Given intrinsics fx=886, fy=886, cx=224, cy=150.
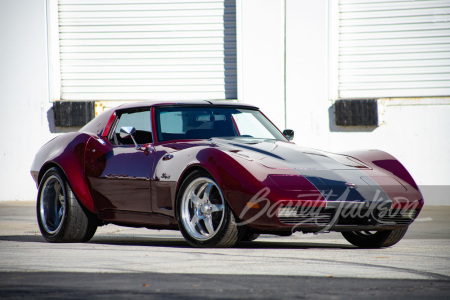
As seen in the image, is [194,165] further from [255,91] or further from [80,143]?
[255,91]

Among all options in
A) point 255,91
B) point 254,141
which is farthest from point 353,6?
point 254,141

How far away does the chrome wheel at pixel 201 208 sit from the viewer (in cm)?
709

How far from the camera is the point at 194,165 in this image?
715cm

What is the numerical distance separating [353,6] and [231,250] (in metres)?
8.80

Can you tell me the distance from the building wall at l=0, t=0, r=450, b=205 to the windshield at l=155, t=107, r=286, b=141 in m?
6.55

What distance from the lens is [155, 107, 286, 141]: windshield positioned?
25.7ft

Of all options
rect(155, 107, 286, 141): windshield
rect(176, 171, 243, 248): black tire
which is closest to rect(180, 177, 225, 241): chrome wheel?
rect(176, 171, 243, 248): black tire

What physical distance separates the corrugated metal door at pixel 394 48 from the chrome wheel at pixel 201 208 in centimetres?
804

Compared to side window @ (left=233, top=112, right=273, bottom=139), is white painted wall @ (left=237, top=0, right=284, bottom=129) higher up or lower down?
higher up

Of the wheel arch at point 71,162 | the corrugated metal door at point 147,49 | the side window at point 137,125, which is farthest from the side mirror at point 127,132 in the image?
the corrugated metal door at point 147,49

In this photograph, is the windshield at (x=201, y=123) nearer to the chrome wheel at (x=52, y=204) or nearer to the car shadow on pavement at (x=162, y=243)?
the car shadow on pavement at (x=162, y=243)

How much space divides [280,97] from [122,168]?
7270mm

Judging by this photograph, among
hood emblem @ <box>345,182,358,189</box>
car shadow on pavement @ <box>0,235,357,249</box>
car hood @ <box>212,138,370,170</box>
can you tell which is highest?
car hood @ <box>212,138,370,170</box>

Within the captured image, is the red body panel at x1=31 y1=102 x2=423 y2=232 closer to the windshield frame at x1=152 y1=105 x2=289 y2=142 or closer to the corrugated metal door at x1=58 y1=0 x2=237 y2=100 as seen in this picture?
the windshield frame at x1=152 y1=105 x2=289 y2=142
